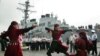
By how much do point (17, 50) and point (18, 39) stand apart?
385mm

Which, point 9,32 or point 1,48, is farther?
point 1,48

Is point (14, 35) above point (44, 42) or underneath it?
above

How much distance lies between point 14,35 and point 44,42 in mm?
27287

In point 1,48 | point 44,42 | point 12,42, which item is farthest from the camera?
point 44,42

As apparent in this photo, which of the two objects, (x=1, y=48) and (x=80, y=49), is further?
(x=1, y=48)

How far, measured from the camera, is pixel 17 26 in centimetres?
1375

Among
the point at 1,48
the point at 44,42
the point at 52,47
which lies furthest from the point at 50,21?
the point at 52,47

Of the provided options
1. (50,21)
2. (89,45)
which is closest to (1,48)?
(89,45)

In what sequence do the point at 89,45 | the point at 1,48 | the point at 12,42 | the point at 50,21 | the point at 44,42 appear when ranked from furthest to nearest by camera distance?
the point at 50,21, the point at 44,42, the point at 1,48, the point at 89,45, the point at 12,42

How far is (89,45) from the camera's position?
51.8 feet

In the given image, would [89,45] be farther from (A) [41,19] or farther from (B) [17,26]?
(A) [41,19]

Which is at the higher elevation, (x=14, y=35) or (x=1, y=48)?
(x=14, y=35)

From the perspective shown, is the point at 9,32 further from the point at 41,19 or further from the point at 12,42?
the point at 41,19

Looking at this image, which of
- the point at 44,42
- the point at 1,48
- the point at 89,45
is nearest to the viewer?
the point at 89,45
